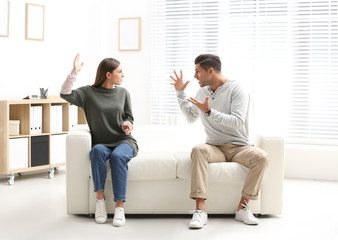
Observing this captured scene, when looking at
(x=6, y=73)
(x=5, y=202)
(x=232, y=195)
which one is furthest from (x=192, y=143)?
(x=6, y=73)

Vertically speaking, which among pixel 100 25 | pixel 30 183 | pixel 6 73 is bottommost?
pixel 30 183

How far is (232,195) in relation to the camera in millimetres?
3611

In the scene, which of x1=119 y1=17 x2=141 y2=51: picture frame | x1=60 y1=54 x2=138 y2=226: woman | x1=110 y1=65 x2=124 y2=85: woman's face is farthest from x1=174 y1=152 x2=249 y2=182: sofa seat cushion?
x1=119 y1=17 x2=141 y2=51: picture frame

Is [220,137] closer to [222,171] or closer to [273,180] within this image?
[222,171]

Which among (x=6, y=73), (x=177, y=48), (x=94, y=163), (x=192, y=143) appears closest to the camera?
(x=94, y=163)

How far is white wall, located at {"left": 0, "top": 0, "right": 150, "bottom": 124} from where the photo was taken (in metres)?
5.24

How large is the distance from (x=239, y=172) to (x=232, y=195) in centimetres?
21

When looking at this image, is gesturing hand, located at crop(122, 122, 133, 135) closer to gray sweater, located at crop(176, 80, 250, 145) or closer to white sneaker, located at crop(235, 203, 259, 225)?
gray sweater, located at crop(176, 80, 250, 145)

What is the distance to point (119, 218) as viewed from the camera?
3400mm

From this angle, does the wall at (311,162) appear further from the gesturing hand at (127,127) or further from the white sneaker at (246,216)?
the gesturing hand at (127,127)

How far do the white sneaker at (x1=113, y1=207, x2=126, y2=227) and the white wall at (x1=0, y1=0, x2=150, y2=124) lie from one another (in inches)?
91.0

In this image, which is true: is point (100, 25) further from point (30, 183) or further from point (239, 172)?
point (239, 172)

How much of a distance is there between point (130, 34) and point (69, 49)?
0.77 metres

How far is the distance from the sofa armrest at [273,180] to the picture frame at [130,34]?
9.60 ft
